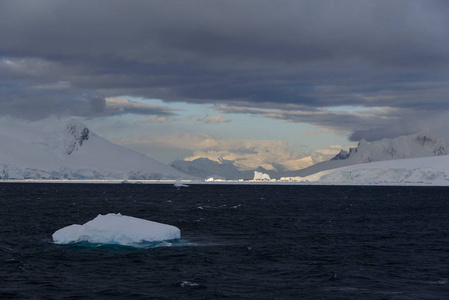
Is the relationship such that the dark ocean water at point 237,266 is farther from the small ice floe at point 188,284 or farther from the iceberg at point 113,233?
the iceberg at point 113,233

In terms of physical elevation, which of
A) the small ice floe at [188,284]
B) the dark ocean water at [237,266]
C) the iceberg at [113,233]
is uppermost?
the iceberg at [113,233]

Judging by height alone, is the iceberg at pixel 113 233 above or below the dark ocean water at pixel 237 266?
above

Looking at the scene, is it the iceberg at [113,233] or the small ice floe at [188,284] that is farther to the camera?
the iceberg at [113,233]

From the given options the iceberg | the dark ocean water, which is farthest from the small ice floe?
the iceberg

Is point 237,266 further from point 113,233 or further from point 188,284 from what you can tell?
point 113,233

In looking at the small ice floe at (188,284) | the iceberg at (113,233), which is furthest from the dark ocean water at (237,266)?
the iceberg at (113,233)

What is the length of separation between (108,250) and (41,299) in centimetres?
1468

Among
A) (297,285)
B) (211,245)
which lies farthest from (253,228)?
(297,285)

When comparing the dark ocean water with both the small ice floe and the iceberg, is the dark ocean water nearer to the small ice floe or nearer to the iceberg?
the small ice floe

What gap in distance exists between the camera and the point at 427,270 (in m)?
35.9

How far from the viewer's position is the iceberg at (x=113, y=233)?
144 ft

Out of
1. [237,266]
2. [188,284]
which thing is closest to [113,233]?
[237,266]

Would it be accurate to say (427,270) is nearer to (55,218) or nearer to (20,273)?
(20,273)

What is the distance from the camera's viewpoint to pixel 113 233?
4378 centimetres
